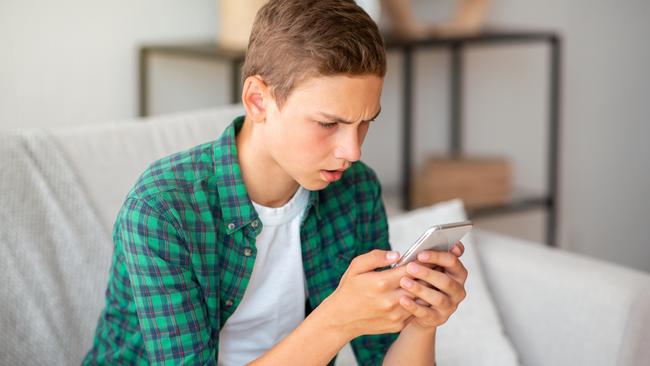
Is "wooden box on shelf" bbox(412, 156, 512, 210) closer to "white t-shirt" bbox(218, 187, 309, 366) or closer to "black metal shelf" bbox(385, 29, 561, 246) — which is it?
"black metal shelf" bbox(385, 29, 561, 246)

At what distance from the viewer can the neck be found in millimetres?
1124

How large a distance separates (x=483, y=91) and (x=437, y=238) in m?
2.00

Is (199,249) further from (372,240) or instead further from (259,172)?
(372,240)

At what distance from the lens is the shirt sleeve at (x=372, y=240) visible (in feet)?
4.20

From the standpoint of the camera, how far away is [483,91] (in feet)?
9.55

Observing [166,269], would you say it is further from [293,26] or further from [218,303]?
[293,26]

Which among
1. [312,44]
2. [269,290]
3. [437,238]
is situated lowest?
[269,290]

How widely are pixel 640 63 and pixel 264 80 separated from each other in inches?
106

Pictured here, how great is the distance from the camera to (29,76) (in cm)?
200

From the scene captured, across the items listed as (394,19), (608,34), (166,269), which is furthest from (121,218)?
(608,34)

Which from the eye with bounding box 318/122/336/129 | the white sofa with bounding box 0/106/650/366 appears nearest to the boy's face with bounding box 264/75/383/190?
the eye with bounding box 318/122/336/129

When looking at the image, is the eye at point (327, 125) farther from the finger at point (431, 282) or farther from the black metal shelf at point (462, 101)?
the black metal shelf at point (462, 101)

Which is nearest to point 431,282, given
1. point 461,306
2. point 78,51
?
point 461,306

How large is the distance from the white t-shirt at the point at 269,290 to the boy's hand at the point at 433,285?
215 millimetres
